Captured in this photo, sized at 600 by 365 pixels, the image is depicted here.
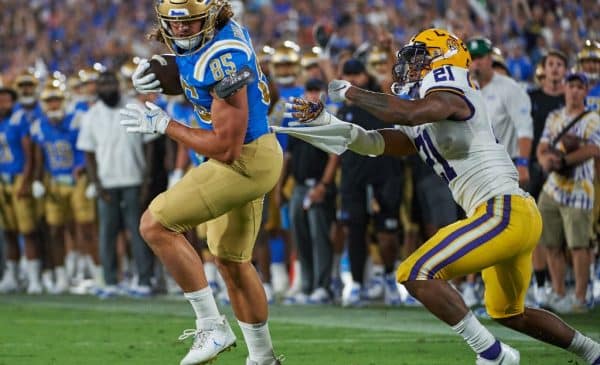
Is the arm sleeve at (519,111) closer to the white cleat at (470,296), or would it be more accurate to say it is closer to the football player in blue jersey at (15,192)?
the white cleat at (470,296)

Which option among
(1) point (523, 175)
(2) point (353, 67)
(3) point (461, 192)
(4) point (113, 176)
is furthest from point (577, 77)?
(4) point (113, 176)

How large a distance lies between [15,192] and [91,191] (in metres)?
1.30

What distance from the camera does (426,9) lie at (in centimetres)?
1742

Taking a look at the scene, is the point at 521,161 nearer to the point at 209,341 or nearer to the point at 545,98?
the point at 545,98

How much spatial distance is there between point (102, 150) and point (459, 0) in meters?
6.06

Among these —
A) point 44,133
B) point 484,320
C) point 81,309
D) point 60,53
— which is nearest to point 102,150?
point 44,133

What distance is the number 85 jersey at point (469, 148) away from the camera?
6.21m

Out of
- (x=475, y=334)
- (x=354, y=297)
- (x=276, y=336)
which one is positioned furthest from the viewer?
(x=354, y=297)

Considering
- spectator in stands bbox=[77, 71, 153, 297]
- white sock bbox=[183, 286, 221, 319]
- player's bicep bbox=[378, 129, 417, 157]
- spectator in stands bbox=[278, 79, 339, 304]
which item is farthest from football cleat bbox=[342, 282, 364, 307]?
white sock bbox=[183, 286, 221, 319]

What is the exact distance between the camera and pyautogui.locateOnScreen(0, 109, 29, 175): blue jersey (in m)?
13.9

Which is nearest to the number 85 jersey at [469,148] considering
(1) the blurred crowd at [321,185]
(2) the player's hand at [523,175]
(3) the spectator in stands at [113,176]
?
(1) the blurred crowd at [321,185]

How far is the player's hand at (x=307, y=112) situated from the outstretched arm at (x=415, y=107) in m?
0.34

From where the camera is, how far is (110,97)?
42.2 ft

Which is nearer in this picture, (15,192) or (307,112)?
(307,112)
